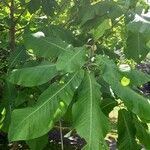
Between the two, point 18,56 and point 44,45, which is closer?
point 44,45

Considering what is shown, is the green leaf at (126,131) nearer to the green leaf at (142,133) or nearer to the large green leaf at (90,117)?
the green leaf at (142,133)

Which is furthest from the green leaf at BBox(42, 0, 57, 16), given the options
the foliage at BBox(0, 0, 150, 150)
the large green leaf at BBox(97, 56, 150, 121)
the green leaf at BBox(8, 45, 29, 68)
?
the large green leaf at BBox(97, 56, 150, 121)

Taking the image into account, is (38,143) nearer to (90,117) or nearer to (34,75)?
(34,75)

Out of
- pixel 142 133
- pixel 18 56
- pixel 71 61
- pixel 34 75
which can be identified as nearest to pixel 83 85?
pixel 71 61

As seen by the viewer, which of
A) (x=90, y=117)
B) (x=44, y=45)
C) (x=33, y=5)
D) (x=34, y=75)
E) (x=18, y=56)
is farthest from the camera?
(x=33, y=5)

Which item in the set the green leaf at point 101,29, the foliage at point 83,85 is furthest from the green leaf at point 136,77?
the green leaf at point 101,29

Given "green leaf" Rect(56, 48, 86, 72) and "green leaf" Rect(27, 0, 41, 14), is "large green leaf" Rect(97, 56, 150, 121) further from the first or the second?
"green leaf" Rect(27, 0, 41, 14)
